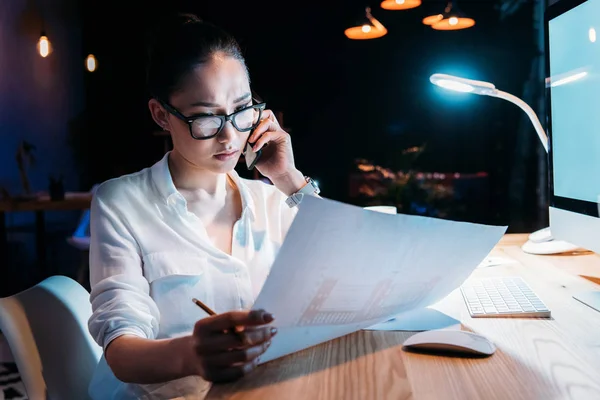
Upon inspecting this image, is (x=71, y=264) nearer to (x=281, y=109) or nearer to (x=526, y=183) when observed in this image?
(x=281, y=109)

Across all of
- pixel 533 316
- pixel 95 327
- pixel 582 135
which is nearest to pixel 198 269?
pixel 95 327

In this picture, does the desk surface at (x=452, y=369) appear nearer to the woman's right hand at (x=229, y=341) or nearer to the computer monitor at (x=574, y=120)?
the woman's right hand at (x=229, y=341)

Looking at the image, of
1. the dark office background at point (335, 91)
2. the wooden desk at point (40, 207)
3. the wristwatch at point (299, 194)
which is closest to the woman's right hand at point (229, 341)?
the wristwatch at point (299, 194)

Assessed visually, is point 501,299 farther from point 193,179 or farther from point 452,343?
point 193,179

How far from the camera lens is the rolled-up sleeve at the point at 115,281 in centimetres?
90

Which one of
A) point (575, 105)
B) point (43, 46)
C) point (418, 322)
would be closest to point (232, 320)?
point (418, 322)

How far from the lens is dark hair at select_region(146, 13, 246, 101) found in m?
1.11

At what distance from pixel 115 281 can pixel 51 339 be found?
0.17 meters

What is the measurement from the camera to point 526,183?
552 centimetres

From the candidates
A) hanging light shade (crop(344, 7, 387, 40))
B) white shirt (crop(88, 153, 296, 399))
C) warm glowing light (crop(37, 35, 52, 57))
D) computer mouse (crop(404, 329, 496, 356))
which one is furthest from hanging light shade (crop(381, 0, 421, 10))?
computer mouse (crop(404, 329, 496, 356))

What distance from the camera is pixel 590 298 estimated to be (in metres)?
1.13

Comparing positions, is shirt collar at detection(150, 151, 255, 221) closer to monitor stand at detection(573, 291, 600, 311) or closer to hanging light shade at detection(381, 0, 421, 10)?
monitor stand at detection(573, 291, 600, 311)

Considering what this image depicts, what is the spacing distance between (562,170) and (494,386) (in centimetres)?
74

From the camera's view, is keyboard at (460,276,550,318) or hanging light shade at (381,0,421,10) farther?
hanging light shade at (381,0,421,10)
